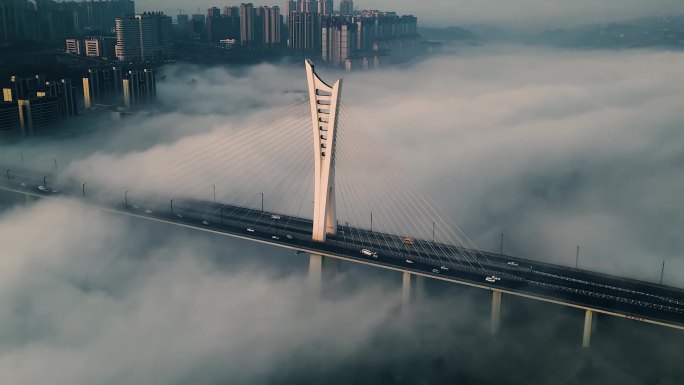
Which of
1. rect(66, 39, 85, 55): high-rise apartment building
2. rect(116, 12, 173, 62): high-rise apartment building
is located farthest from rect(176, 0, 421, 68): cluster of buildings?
rect(66, 39, 85, 55): high-rise apartment building

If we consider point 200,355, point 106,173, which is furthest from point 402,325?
point 106,173

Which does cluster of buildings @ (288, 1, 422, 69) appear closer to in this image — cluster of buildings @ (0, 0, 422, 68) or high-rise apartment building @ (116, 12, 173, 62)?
cluster of buildings @ (0, 0, 422, 68)

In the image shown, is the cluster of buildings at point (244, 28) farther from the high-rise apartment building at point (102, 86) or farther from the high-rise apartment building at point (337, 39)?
the high-rise apartment building at point (102, 86)

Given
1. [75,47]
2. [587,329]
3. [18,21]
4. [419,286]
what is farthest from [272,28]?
[587,329]

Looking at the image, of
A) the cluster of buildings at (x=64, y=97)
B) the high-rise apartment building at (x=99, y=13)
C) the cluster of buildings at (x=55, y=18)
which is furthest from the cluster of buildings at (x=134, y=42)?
the high-rise apartment building at (x=99, y=13)

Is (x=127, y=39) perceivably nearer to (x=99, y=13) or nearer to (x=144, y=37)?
(x=144, y=37)

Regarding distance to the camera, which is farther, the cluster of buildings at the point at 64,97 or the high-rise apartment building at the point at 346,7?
the high-rise apartment building at the point at 346,7

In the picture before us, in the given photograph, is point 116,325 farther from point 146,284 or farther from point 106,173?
point 106,173
